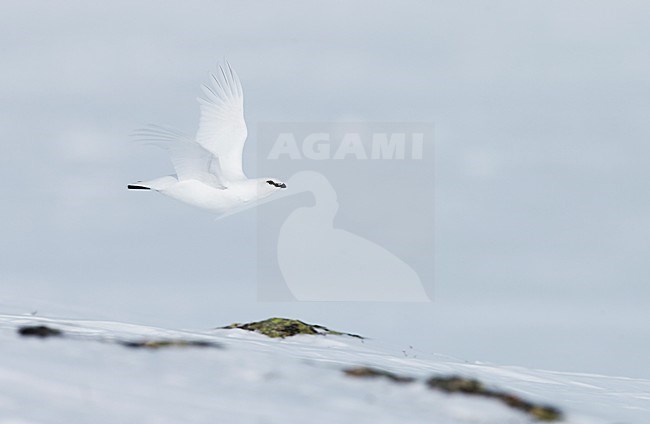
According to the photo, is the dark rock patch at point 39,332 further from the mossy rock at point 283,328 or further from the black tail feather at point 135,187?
the black tail feather at point 135,187

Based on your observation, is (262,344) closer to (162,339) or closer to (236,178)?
(162,339)

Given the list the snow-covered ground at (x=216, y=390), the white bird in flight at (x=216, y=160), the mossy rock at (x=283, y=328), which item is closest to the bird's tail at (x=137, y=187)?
the white bird in flight at (x=216, y=160)

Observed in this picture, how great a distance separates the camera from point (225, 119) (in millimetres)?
16797

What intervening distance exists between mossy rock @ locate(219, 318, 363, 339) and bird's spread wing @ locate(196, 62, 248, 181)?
120 inches

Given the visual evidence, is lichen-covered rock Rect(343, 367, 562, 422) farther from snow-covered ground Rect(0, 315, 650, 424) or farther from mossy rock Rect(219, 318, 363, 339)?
mossy rock Rect(219, 318, 363, 339)

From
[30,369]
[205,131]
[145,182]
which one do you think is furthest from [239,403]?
[205,131]

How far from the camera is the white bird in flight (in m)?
14.5

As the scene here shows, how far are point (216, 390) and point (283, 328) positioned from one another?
591cm

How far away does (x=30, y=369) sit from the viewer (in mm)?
8352

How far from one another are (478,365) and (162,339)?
446 centimetres

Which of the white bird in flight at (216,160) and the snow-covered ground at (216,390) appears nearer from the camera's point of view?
the snow-covered ground at (216,390)

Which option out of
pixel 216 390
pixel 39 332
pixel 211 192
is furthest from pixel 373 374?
pixel 211 192

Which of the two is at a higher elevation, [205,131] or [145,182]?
[205,131]

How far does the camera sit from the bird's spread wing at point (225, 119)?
→ 54.4 feet
